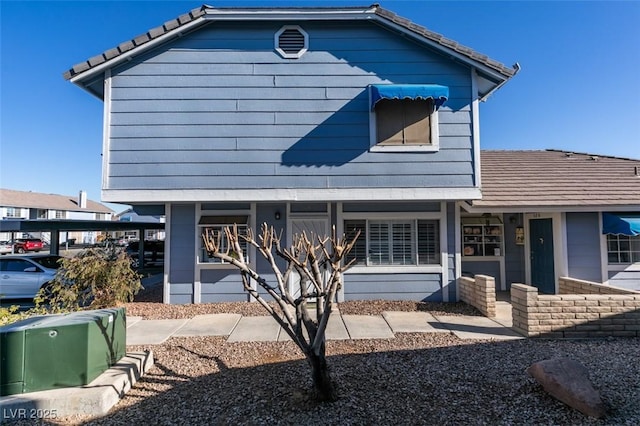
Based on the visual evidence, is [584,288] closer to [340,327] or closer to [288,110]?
[340,327]

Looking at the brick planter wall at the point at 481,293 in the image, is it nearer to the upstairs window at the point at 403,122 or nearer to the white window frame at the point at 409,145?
the white window frame at the point at 409,145

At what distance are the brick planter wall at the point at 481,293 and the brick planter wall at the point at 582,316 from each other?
122 cm

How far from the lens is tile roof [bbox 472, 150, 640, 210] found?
330 inches

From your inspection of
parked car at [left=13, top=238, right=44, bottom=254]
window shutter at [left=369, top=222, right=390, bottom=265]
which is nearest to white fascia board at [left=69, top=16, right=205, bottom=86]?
window shutter at [left=369, top=222, right=390, bottom=265]

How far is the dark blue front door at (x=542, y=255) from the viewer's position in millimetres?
8884

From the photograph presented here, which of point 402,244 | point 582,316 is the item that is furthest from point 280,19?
point 582,316

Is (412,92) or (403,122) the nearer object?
(412,92)

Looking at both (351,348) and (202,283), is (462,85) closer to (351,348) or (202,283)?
(351,348)

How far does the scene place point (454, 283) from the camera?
854 cm

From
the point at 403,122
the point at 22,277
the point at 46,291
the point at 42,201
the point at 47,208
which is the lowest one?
the point at 46,291

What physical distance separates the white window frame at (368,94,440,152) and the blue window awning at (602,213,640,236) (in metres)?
4.74

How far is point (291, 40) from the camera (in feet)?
26.5

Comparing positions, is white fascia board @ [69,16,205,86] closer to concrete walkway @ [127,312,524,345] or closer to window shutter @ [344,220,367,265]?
concrete walkway @ [127,312,524,345]

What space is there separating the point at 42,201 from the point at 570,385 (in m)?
52.5
